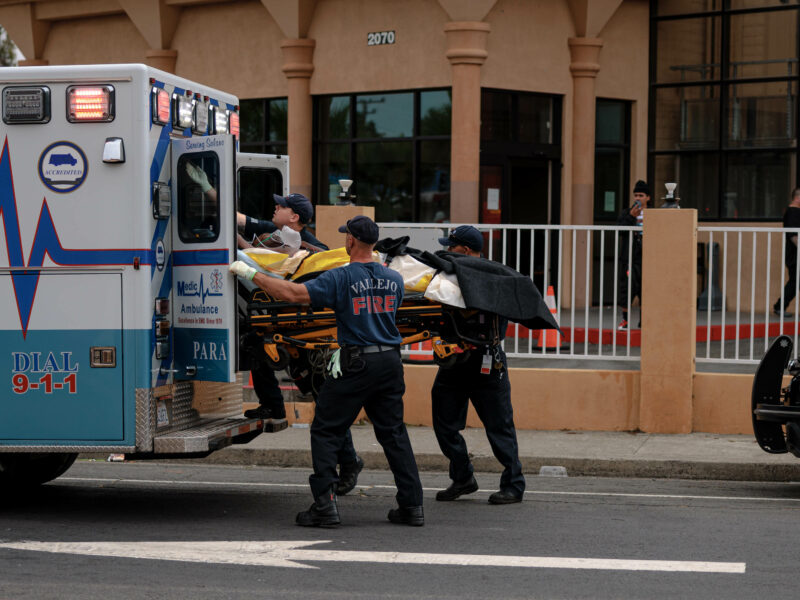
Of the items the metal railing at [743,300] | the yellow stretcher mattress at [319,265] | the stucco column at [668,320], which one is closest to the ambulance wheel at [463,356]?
the yellow stretcher mattress at [319,265]

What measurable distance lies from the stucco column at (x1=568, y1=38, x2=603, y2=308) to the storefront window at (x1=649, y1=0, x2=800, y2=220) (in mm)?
1264

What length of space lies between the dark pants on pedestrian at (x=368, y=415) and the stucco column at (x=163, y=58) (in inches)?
549

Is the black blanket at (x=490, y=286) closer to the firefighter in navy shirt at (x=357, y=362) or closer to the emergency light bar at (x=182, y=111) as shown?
the firefighter in navy shirt at (x=357, y=362)

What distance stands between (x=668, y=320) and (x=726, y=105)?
850 centimetres

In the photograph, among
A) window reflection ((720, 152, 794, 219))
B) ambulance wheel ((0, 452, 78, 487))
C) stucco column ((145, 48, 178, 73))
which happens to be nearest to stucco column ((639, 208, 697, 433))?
ambulance wheel ((0, 452, 78, 487))

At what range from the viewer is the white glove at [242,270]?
749 centimetres

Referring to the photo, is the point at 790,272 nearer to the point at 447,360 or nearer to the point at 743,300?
the point at 743,300

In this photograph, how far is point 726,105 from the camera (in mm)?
18641

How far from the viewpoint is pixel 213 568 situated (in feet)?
21.5

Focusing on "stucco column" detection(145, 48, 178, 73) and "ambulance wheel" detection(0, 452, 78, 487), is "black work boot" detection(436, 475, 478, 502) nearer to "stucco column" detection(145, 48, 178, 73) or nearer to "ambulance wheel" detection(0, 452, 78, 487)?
"ambulance wheel" detection(0, 452, 78, 487)

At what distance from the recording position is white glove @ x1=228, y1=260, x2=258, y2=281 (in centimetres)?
749

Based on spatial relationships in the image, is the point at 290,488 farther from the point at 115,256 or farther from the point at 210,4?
the point at 210,4

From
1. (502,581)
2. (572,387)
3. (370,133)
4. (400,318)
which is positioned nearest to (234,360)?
(400,318)

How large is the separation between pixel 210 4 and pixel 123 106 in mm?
13008
